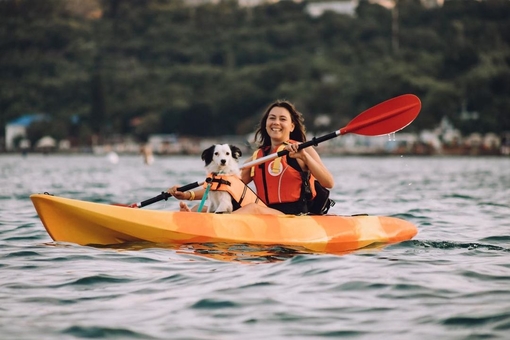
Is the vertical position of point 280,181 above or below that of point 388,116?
below

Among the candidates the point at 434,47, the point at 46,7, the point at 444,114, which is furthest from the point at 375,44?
the point at 46,7

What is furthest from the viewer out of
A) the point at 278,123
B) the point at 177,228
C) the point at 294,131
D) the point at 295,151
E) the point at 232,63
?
the point at 232,63

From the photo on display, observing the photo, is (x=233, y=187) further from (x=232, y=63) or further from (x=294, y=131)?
(x=232, y=63)

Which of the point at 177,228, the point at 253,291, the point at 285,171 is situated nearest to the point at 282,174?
the point at 285,171

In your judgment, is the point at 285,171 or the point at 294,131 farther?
the point at 294,131

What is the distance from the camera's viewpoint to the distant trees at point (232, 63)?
8138 centimetres

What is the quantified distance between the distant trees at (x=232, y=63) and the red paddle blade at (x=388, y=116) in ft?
206

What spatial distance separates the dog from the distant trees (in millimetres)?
64433

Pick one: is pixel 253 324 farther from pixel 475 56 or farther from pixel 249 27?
pixel 249 27

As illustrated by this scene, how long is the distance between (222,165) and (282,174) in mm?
583

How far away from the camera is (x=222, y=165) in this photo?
929cm

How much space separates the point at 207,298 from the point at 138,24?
142825 millimetres

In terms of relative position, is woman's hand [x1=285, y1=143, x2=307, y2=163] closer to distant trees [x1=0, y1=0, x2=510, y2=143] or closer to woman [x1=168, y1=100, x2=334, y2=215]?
woman [x1=168, y1=100, x2=334, y2=215]

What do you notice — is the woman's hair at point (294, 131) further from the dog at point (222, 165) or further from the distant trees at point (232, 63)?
the distant trees at point (232, 63)
